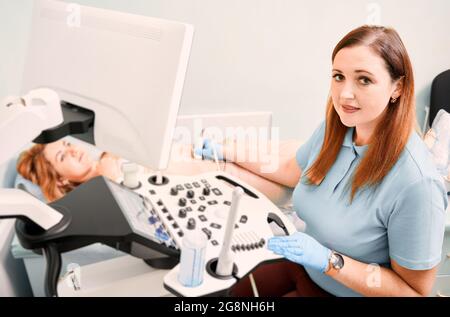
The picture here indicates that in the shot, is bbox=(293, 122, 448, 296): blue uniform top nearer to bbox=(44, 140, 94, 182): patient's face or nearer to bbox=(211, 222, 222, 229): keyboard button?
bbox=(211, 222, 222, 229): keyboard button

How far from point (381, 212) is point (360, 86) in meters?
0.34

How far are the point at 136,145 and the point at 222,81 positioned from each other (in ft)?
3.36

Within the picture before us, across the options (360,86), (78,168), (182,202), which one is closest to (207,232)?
(182,202)

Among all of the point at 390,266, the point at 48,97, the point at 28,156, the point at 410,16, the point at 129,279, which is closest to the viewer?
the point at 48,97

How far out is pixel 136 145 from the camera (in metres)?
0.88

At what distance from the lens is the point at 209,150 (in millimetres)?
1612

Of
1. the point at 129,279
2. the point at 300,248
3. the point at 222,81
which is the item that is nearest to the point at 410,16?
the point at 222,81

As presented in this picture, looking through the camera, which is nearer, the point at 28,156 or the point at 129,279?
the point at 129,279

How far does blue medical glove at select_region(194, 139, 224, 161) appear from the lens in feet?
5.24

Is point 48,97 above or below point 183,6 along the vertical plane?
below

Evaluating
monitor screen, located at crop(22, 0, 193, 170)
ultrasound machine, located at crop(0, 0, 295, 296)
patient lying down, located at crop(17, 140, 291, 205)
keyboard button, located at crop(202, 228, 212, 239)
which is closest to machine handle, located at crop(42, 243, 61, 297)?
ultrasound machine, located at crop(0, 0, 295, 296)

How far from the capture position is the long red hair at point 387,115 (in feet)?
3.33

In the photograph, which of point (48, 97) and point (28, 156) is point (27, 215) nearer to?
point (48, 97)

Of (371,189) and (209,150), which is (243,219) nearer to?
(371,189)
